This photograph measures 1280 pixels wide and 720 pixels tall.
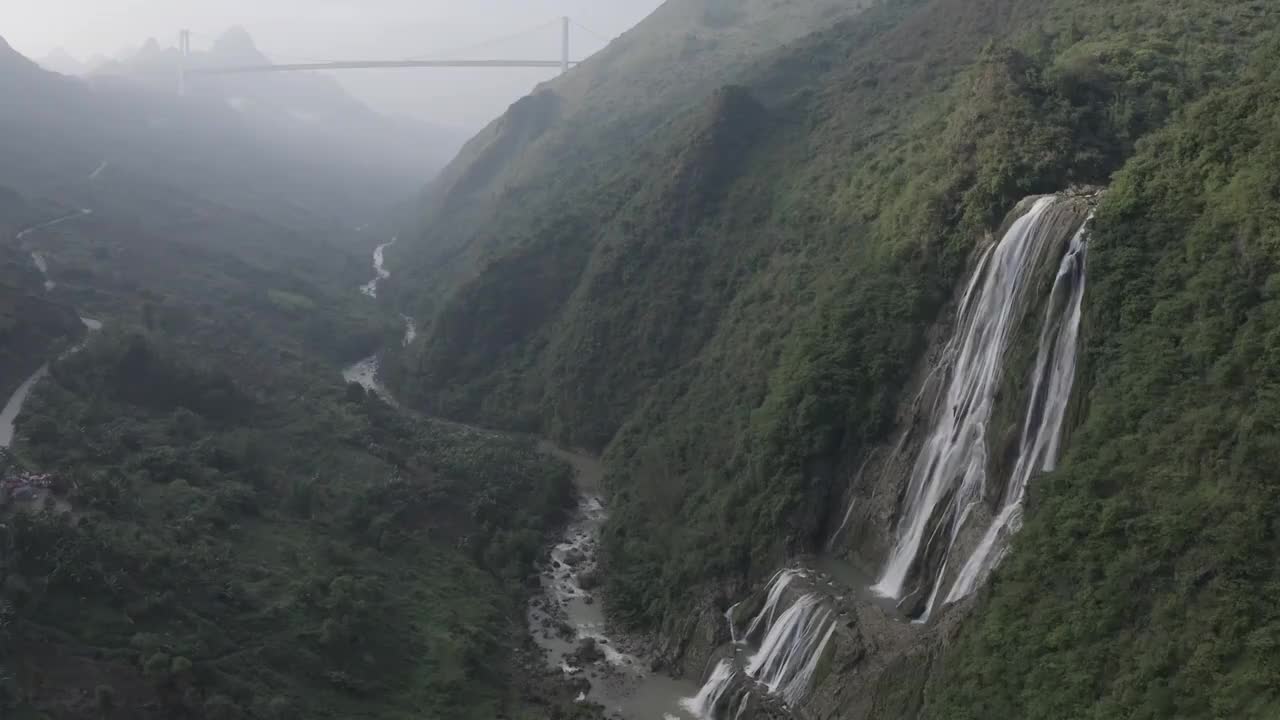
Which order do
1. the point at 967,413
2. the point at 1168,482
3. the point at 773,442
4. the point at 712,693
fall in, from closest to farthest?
1. the point at 1168,482
2. the point at 967,413
3. the point at 712,693
4. the point at 773,442

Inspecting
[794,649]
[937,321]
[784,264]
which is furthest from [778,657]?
[784,264]

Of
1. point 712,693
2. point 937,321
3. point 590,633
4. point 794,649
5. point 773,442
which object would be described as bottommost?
point 590,633

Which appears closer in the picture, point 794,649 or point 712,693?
point 794,649

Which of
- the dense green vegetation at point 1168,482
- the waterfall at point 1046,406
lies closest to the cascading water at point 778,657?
the waterfall at point 1046,406

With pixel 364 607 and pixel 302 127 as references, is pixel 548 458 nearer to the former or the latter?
pixel 364 607

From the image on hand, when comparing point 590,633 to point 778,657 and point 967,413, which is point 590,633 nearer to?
point 778,657

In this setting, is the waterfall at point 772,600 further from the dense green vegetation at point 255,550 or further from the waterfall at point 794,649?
the dense green vegetation at point 255,550

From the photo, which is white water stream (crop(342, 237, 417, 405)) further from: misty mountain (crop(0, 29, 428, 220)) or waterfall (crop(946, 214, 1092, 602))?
waterfall (crop(946, 214, 1092, 602))

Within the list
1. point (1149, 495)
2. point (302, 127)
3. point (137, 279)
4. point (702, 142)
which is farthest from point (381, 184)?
point (1149, 495)
